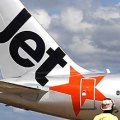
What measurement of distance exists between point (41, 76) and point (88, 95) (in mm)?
2820

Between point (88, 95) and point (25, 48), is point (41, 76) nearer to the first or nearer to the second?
point (25, 48)

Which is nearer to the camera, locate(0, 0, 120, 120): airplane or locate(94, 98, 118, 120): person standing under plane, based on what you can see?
locate(94, 98, 118, 120): person standing under plane

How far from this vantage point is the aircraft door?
20328 mm

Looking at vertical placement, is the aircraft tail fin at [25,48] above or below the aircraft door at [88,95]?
above

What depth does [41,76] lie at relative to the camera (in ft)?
72.3

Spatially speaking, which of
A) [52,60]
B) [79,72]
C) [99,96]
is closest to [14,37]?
[52,60]

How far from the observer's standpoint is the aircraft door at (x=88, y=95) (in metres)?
20.3

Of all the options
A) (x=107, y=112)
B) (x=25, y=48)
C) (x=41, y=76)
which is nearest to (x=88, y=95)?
(x=41, y=76)

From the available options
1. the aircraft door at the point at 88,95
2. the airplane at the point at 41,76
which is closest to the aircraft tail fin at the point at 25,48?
the airplane at the point at 41,76

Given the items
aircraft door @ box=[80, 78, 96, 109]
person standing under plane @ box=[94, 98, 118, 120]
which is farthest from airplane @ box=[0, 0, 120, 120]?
person standing under plane @ box=[94, 98, 118, 120]

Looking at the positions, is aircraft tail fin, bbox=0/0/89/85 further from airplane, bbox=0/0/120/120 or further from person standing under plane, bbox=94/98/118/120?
person standing under plane, bbox=94/98/118/120

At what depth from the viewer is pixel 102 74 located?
21109 millimetres

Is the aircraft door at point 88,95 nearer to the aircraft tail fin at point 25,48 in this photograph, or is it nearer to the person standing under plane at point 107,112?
the aircraft tail fin at point 25,48

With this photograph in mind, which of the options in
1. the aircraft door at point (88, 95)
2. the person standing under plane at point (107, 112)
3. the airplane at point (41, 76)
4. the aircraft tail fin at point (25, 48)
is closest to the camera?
the person standing under plane at point (107, 112)
